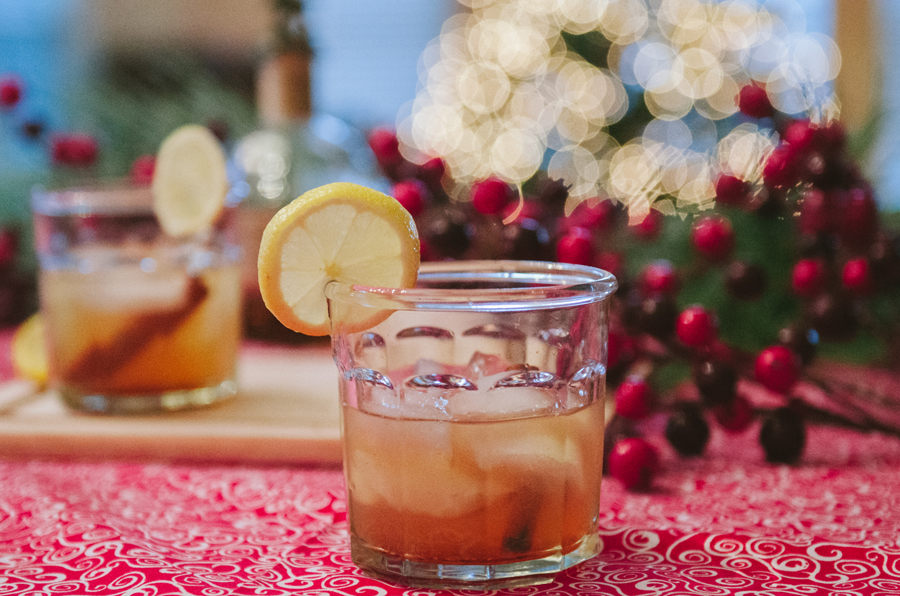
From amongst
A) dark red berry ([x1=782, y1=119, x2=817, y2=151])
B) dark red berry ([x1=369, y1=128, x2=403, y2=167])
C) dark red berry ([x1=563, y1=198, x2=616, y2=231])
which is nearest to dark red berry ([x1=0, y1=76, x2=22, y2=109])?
dark red berry ([x1=369, y1=128, x2=403, y2=167])

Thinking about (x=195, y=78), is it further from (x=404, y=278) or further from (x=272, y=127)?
(x=404, y=278)

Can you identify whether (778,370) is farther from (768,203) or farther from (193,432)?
(193,432)

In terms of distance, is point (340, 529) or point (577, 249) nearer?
point (340, 529)

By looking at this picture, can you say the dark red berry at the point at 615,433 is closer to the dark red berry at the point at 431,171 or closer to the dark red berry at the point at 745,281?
the dark red berry at the point at 745,281

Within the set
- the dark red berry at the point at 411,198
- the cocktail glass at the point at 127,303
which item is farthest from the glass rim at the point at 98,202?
the dark red berry at the point at 411,198

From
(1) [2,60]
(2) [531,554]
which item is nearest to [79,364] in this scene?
(2) [531,554]

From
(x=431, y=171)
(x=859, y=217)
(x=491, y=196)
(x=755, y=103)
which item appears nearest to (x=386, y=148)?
(x=431, y=171)
